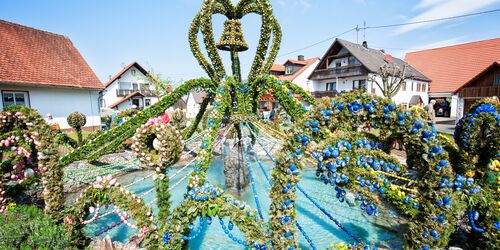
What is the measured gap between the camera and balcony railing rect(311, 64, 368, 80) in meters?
28.4

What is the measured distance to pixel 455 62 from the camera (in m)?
32.3

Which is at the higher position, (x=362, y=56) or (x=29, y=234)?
(x=362, y=56)

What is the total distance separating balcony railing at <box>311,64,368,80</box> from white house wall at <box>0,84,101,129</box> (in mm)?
26906

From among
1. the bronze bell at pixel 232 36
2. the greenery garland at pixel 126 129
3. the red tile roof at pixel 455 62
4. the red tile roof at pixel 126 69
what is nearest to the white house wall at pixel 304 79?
the red tile roof at pixel 455 62

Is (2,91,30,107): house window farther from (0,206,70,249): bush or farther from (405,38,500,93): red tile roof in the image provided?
(405,38,500,93): red tile roof

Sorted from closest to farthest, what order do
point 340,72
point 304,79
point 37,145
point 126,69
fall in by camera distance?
point 37,145, point 340,72, point 304,79, point 126,69

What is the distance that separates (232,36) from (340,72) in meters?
27.6

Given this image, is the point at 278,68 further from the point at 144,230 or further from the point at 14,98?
the point at 144,230

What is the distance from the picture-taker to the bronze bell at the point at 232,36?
6.48 meters

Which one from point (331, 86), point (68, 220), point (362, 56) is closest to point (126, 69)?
point (331, 86)

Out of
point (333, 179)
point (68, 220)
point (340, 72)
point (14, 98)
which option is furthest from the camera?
point (340, 72)

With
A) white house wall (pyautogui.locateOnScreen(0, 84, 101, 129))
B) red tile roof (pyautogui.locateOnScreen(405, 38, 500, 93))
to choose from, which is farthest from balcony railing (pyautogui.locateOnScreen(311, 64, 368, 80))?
white house wall (pyautogui.locateOnScreen(0, 84, 101, 129))

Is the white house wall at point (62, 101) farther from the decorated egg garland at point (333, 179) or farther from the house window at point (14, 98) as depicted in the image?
the decorated egg garland at point (333, 179)

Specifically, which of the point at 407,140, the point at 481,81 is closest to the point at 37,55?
the point at 407,140
